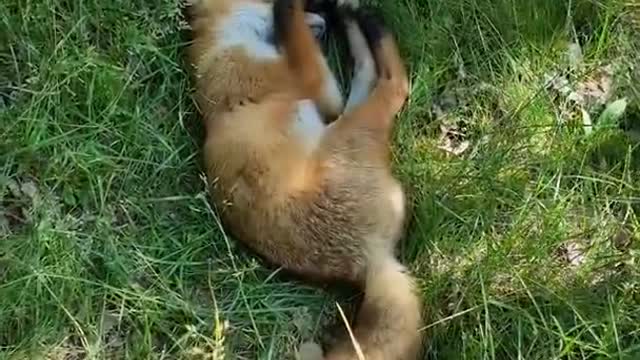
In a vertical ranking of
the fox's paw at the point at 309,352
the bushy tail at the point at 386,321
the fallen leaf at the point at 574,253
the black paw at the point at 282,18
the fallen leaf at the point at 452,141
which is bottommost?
the fox's paw at the point at 309,352

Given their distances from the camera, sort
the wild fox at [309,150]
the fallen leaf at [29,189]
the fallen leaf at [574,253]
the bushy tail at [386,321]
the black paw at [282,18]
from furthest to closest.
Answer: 1. the black paw at [282,18]
2. the fallen leaf at [29,189]
3. the fallen leaf at [574,253]
4. the wild fox at [309,150]
5. the bushy tail at [386,321]

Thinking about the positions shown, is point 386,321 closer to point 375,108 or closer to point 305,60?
point 375,108

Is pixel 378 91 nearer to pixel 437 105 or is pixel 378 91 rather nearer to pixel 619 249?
pixel 437 105

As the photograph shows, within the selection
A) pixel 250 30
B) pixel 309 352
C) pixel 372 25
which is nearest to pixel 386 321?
pixel 309 352

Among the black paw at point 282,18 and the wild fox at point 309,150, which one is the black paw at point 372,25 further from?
the black paw at point 282,18

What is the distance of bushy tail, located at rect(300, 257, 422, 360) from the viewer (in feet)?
11.3

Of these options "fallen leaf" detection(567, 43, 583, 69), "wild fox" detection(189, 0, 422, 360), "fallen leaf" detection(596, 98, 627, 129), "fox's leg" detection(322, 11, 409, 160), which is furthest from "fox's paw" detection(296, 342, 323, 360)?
"fallen leaf" detection(567, 43, 583, 69)

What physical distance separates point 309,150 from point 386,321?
24.9 inches

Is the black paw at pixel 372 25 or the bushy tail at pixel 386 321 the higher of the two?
the black paw at pixel 372 25

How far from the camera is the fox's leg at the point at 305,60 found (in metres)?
3.89

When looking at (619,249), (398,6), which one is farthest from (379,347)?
(398,6)

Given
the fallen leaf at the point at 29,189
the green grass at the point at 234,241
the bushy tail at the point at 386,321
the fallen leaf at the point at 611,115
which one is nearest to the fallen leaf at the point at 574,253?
the green grass at the point at 234,241

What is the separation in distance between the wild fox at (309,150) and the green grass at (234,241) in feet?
0.35

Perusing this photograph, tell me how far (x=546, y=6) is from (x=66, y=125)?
1671mm
